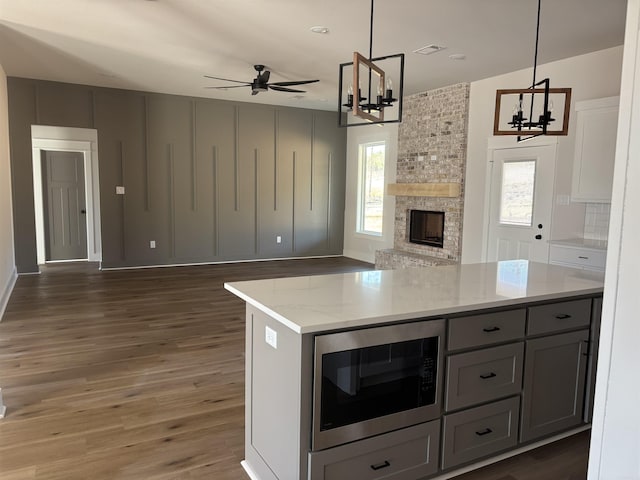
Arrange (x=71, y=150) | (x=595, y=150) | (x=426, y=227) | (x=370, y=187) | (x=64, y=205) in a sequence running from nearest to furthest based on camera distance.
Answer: (x=595, y=150) < (x=426, y=227) < (x=71, y=150) < (x=64, y=205) < (x=370, y=187)

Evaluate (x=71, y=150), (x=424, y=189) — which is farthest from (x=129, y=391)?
(x=71, y=150)

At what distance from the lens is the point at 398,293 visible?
2.38 m

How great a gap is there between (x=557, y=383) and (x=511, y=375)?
42 cm

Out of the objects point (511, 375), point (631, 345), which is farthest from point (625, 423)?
point (511, 375)

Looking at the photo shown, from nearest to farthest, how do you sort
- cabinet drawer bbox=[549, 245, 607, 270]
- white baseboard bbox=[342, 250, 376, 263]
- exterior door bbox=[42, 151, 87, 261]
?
cabinet drawer bbox=[549, 245, 607, 270] → exterior door bbox=[42, 151, 87, 261] → white baseboard bbox=[342, 250, 376, 263]

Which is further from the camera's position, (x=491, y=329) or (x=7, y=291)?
(x=7, y=291)

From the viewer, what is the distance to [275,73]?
659 centimetres

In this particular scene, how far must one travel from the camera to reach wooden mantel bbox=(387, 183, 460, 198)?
6.99 meters

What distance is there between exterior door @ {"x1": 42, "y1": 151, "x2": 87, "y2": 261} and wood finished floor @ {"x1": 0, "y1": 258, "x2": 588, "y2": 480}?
255cm

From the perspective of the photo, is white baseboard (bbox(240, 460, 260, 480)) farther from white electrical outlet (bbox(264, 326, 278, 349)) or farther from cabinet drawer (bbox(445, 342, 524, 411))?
cabinet drawer (bbox(445, 342, 524, 411))

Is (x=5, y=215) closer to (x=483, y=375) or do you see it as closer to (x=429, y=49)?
(x=429, y=49)

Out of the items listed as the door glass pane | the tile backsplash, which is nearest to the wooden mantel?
the door glass pane

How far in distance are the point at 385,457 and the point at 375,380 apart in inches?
13.9

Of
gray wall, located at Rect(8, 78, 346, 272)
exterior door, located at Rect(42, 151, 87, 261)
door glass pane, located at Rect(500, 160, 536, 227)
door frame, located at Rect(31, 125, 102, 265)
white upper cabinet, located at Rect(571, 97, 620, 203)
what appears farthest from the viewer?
exterior door, located at Rect(42, 151, 87, 261)
